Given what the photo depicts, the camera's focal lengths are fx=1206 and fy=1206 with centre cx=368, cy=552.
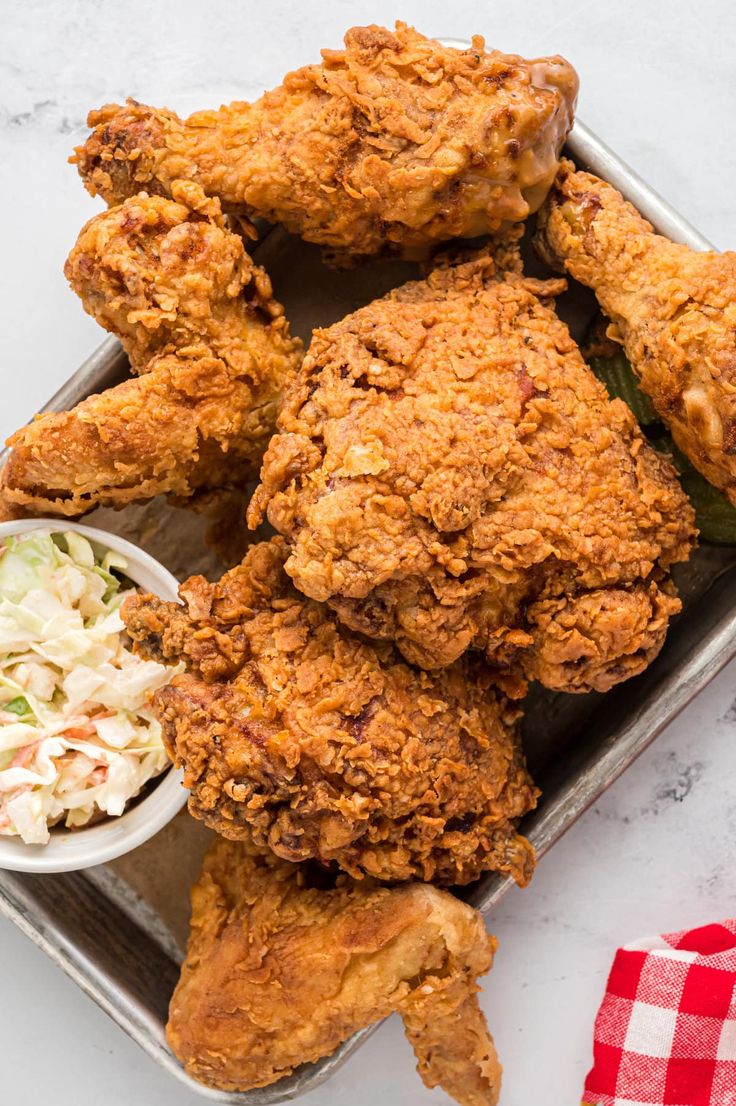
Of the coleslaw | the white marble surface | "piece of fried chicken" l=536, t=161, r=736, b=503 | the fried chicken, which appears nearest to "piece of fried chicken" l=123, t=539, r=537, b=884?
the fried chicken

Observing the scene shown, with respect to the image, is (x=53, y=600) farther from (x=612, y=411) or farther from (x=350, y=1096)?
(x=350, y=1096)

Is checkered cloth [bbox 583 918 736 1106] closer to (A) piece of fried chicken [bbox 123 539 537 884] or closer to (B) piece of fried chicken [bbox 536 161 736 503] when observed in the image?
(A) piece of fried chicken [bbox 123 539 537 884]

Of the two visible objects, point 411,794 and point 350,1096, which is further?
point 350,1096

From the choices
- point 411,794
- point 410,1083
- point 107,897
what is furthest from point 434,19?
point 410,1083

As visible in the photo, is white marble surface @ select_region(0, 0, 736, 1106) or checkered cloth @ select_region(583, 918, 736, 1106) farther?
white marble surface @ select_region(0, 0, 736, 1106)

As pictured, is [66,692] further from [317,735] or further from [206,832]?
[317,735]

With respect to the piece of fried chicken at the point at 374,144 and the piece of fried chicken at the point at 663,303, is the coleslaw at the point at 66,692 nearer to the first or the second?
the piece of fried chicken at the point at 374,144

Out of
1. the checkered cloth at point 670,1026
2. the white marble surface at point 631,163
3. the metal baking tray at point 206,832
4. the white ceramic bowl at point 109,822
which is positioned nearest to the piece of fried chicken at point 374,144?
the metal baking tray at point 206,832
